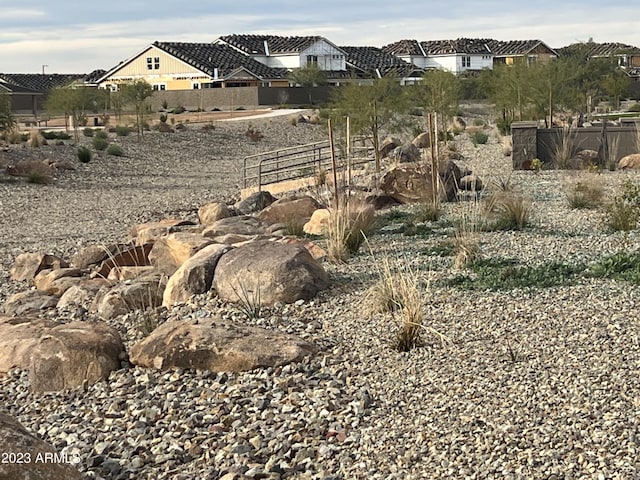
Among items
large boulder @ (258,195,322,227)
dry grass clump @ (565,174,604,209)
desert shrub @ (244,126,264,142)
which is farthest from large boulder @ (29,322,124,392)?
desert shrub @ (244,126,264,142)

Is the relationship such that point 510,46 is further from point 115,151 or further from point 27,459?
point 27,459

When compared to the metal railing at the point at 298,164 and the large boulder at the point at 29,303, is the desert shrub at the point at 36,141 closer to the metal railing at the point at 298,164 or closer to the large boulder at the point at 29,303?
the metal railing at the point at 298,164

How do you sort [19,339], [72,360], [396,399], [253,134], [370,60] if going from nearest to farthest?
[396,399] < [72,360] < [19,339] < [253,134] < [370,60]

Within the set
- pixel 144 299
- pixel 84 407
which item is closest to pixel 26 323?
pixel 144 299

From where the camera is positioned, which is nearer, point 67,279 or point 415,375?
point 415,375

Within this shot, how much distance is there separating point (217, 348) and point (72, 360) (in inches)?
53.4

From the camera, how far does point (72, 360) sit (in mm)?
8961

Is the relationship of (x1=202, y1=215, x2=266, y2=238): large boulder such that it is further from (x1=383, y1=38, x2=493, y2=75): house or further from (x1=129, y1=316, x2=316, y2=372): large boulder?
(x1=383, y1=38, x2=493, y2=75): house

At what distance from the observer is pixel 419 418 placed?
709 centimetres

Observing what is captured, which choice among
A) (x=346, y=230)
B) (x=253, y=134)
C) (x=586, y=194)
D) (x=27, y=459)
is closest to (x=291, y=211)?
(x=346, y=230)

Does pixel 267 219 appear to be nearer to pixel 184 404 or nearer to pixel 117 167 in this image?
pixel 184 404

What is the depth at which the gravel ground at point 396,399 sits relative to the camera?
21.2 feet

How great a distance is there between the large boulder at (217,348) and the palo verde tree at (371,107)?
18332 mm

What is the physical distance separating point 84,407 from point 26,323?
9.77 feet
